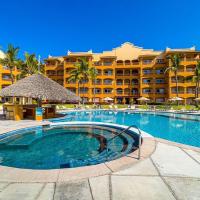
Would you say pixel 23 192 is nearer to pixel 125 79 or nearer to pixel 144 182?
pixel 144 182

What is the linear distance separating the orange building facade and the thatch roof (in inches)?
1194

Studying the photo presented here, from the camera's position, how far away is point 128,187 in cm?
390

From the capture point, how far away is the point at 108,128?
42.0 feet

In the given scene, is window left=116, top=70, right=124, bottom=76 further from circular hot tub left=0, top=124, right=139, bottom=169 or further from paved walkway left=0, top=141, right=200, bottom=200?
paved walkway left=0, top=141, right=200, bottom=200

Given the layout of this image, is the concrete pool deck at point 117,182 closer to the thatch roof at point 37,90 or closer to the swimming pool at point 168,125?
the swimming pool at point 168,125

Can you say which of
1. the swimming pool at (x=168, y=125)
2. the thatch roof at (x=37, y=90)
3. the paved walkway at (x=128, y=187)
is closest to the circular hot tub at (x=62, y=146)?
the paved walkway at (x=128, y=187)

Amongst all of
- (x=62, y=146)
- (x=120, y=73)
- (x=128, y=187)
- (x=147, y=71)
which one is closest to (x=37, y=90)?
(x=62, y=146)

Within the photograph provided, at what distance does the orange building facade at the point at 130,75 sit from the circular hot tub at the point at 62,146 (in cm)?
3840

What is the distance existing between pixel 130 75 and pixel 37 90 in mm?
39565

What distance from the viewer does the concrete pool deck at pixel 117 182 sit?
11.8 feet

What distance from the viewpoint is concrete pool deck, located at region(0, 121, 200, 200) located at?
3.61 metres

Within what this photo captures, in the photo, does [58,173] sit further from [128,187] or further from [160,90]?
[160,90]

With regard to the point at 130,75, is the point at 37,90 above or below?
below

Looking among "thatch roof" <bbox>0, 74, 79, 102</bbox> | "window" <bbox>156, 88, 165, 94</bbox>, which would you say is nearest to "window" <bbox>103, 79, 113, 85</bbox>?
"window" <bbox>156, 88, 165, 94</bbox>
